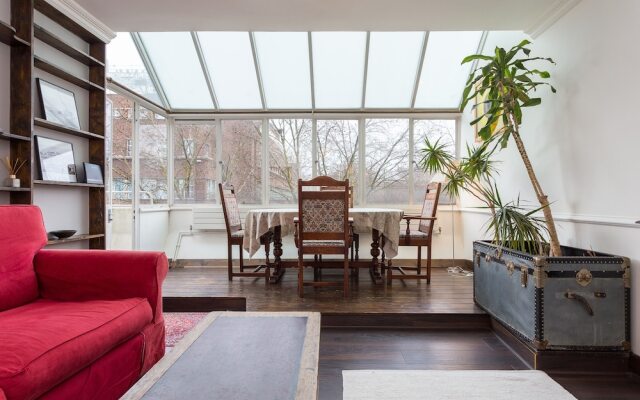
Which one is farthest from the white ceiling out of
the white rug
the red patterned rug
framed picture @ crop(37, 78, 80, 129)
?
the white rug

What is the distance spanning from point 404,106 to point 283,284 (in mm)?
3048

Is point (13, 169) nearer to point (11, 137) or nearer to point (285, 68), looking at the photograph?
point (11, 137)

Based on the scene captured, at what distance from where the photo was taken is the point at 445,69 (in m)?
4.38

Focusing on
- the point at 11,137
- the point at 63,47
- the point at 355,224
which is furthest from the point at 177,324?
the point at 63,47

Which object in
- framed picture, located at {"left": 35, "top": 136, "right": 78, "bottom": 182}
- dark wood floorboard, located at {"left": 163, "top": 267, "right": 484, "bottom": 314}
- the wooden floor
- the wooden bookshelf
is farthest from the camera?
dark wood floorboard, located at {"left": 163, "top": 267, "right": 484, "bottom": 314}

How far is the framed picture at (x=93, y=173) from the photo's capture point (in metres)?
2.85

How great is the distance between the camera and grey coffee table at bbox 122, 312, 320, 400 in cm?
98

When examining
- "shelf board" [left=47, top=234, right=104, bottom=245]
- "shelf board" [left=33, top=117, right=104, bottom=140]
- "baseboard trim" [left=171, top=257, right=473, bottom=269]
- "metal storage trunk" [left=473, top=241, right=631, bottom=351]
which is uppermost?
"shelf board" [left=33, top=117, right=104, bottom=140]

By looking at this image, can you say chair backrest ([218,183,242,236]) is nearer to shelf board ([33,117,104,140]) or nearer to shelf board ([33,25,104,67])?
shelf board ([33,117,104,140])

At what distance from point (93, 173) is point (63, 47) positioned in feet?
3.42

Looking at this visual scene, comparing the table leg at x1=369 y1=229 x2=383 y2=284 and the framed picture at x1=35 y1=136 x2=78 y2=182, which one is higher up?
the framed picture at x1=35 y1=136 x2=78 y2=182

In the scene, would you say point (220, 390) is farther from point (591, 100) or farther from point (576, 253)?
point (591, 100)

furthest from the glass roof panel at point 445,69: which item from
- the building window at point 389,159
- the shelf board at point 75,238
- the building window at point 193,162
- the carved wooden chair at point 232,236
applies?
the shelf board at point 75,238

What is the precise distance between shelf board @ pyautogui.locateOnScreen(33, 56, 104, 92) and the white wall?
12.7ft
